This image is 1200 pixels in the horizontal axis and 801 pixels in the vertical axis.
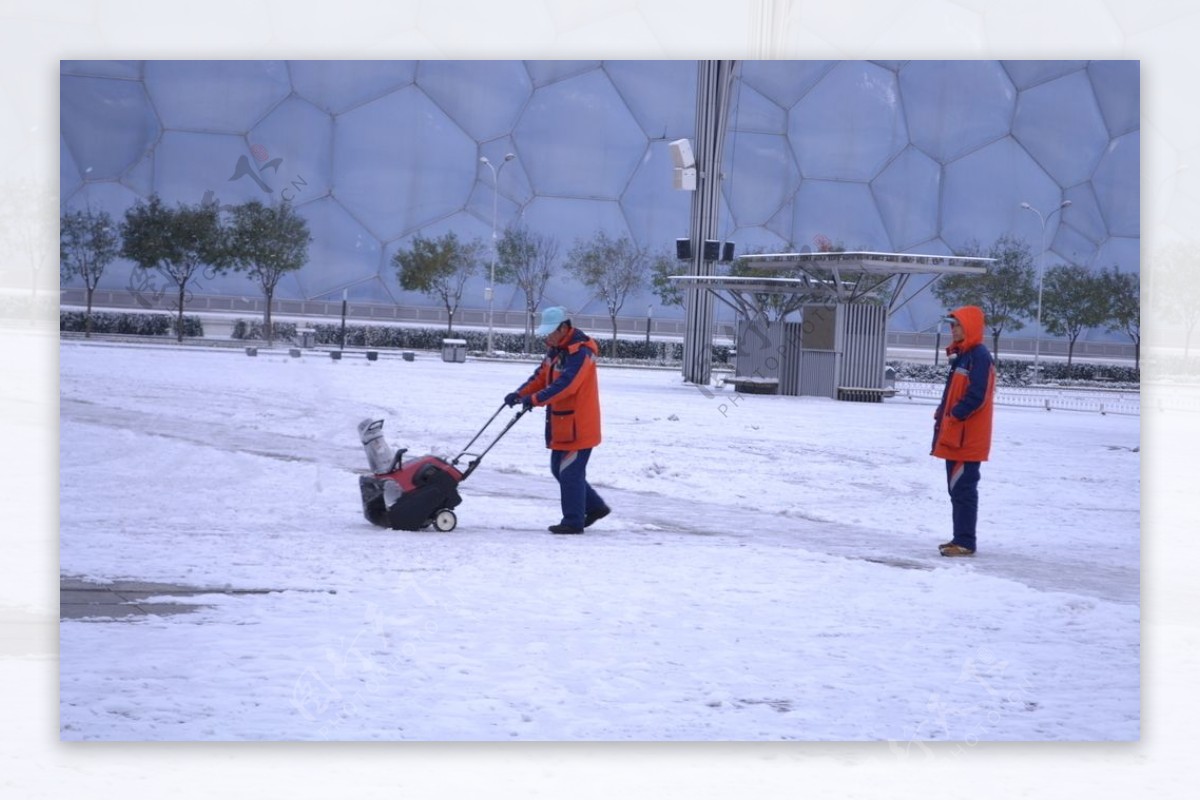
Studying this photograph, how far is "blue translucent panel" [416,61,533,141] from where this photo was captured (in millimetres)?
4285

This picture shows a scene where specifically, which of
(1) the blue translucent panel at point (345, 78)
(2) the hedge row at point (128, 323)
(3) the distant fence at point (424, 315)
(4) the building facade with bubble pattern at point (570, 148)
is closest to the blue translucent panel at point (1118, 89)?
(4) the building facade with bubble pattern at point (570, 148)

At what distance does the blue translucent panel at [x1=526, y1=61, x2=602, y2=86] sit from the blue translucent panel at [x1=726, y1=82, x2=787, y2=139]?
0.44m

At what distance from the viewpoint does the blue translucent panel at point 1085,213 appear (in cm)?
439

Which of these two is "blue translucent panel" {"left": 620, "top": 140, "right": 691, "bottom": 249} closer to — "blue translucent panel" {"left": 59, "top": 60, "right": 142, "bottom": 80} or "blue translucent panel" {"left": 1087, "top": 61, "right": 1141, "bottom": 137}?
"blue translucent panel" {"left": 1087, "top": 61, "right": 1141, "bottom": 137}

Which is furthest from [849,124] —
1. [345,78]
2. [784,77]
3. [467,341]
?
[345,78]

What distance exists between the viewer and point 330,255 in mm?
4262

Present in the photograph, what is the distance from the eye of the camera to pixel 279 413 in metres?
4.63

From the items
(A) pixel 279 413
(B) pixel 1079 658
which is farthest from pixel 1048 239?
(A) pixel 279 413

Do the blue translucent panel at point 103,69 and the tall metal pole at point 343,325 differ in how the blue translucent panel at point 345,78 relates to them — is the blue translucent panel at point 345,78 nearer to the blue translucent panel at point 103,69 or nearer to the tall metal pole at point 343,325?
the blue translucent panel at point 103,69

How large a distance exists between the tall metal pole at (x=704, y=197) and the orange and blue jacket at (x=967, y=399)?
78 centimetres

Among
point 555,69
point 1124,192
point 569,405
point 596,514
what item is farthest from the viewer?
point 596,514

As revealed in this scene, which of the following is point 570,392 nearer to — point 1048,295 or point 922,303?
point 922,303

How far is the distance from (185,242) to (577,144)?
3.93ft
